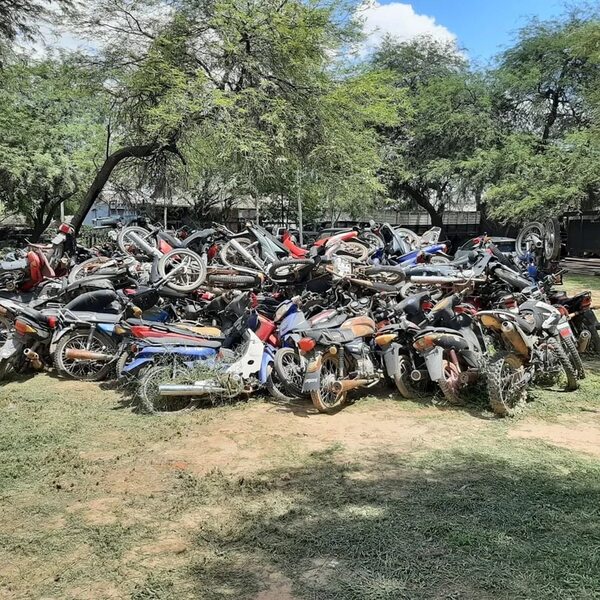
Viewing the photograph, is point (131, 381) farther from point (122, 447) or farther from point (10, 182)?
point (10, 182)

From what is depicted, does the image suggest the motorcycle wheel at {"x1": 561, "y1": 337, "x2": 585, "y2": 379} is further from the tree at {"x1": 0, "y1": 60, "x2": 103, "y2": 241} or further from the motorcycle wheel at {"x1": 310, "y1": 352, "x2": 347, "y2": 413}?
the tree at {"x1": 0, "y1": 60, "x2": 103, "y2": 241}

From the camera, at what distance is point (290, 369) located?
5.64 metres

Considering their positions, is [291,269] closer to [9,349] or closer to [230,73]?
[9,349]

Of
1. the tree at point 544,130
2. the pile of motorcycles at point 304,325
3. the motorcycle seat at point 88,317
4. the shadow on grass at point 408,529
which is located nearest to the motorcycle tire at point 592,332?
the pile of motorcycles at point 304,325

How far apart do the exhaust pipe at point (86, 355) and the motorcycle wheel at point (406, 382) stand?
3077 millimetres

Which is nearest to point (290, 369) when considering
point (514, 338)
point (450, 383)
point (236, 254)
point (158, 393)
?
point (158, 393)

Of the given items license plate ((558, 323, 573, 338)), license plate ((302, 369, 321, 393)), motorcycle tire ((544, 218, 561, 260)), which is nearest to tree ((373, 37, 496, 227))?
motorcycle tire ((544, 218, 561, 260))

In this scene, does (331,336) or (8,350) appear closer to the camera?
(331,336)

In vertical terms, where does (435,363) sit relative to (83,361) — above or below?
above

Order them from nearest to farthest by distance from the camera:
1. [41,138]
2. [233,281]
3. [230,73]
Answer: [233,281]
[230,73]
[41,138]

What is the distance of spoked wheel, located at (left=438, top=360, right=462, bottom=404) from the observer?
213 inches

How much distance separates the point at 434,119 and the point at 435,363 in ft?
66.4

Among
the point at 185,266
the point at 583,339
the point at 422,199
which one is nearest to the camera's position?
the point at 583,339

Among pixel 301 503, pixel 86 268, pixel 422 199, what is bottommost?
pixel 301 503
